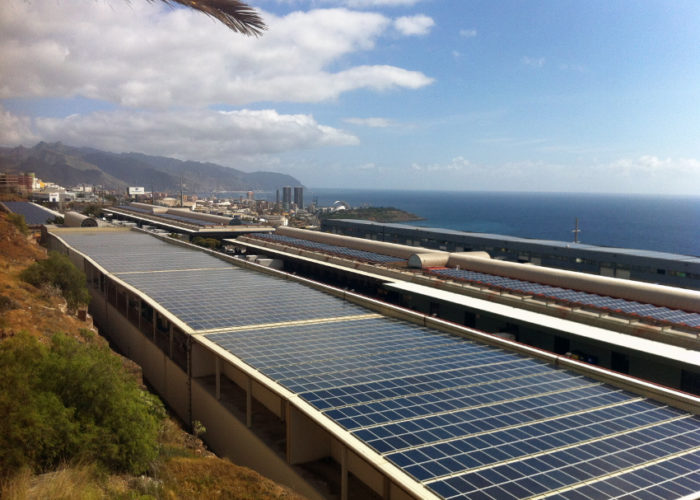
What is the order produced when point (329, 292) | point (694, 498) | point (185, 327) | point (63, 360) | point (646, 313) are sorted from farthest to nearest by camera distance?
point (329, 292) < point (646, 313) < point (185, 327) < point (63, 360) < point (694, 498)


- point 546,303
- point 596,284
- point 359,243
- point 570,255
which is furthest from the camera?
point 570,255

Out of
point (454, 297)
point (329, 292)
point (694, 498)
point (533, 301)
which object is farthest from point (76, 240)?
point (694, 498)

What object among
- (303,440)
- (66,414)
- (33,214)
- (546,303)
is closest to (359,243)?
(546,303)

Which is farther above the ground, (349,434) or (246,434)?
(349,434)

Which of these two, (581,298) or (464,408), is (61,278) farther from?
(581,298)

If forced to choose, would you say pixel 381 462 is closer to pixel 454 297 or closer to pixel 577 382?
pixel 577 382

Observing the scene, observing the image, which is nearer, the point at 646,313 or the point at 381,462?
the point at 381,462
